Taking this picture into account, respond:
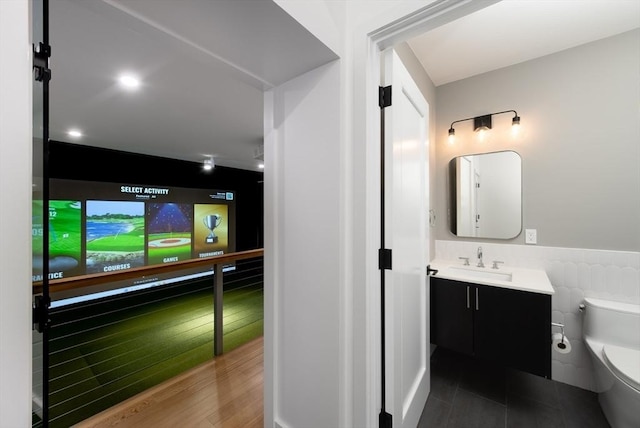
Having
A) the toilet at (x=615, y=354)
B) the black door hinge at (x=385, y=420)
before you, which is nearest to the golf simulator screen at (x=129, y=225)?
the black door hinge at (x=385, y=420)

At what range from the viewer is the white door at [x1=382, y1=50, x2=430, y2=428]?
1200mm

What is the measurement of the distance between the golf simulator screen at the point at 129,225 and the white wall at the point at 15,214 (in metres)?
3.86

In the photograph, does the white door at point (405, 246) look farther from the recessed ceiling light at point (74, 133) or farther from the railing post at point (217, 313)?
the recessed ceiling light at point (74, 133)

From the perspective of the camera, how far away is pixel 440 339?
200 cm

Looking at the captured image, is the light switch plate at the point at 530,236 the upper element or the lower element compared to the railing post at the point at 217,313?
upper

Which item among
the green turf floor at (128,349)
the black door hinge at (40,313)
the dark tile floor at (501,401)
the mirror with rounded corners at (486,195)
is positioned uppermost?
the mirror with rounded corners at (486,195)

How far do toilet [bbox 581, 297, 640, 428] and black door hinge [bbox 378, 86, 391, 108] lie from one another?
6.01ft

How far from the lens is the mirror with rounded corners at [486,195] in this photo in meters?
2.21

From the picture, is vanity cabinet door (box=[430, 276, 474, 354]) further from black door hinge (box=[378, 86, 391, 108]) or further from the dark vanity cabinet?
black door hinge (box=[378, 86, 391, 108])

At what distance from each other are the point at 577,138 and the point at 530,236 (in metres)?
0.78

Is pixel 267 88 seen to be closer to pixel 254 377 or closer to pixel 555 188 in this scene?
pixel 254 377

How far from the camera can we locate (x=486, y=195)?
2342mm

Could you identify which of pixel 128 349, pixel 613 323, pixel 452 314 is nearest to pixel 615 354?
pixel 613 323

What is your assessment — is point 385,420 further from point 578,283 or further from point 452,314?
point 578,283
